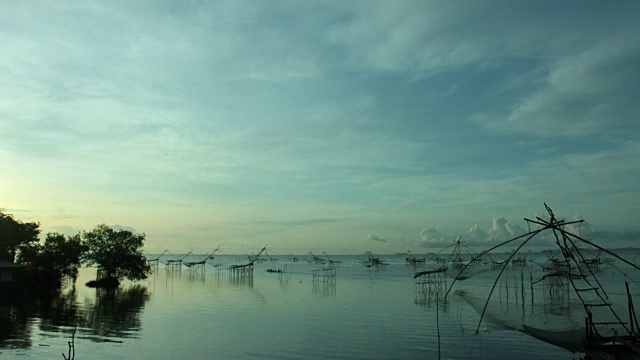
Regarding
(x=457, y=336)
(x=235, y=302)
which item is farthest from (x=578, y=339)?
(x=235, y=302)

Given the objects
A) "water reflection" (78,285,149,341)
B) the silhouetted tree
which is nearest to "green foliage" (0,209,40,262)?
the silhouetted tree

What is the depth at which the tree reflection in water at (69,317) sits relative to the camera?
2266 centimetres

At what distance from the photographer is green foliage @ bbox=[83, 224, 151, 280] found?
5000 cm

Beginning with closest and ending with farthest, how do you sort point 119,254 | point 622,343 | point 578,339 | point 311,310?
1. point 622,343
2. point 578,339
3. point 311,310
4. point 119,254

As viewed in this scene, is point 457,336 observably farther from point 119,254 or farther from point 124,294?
point 119,254

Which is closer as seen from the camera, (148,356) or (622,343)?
(622,343)

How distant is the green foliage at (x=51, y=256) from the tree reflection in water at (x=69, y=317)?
443 cm

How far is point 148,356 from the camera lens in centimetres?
1938

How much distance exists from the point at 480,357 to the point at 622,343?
19.1ft

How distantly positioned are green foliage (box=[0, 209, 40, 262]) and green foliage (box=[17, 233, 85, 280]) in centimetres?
60

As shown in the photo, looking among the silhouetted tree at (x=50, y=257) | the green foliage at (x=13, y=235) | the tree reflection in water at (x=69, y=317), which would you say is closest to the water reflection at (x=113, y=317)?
the tree reflection in water at (x=69, y=317)

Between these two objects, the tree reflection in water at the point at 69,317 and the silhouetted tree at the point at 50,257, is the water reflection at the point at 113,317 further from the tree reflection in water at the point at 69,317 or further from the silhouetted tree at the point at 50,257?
the silhouetted tree at the point at 50,257

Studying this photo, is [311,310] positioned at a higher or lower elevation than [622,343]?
lower

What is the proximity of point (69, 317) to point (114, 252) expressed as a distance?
23754mm
